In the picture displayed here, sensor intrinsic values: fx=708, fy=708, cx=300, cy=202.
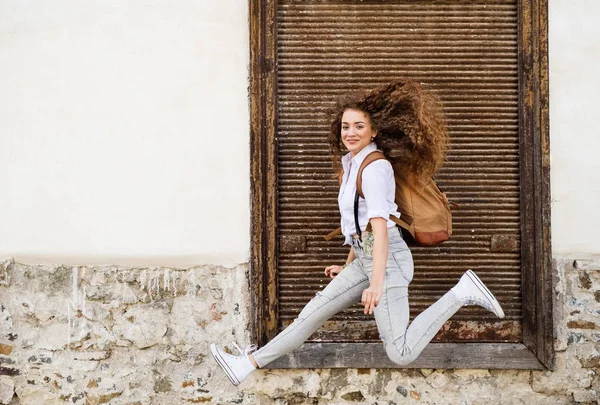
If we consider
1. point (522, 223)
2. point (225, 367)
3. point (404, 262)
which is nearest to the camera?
point (404, 262)

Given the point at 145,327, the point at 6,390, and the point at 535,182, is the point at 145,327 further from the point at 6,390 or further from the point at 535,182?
the point at 535,182

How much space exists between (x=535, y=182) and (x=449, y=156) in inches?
23.1

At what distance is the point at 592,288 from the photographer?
4.62 metres

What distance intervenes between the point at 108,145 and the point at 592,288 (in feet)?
10.9

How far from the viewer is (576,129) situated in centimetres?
465

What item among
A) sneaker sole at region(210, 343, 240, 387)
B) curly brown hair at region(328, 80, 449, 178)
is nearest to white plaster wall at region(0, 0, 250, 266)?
sneaker sole at region(210, 343, 240, 387)

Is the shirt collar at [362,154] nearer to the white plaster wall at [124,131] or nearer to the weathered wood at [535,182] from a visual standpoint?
the white plaster wall at [124,131]

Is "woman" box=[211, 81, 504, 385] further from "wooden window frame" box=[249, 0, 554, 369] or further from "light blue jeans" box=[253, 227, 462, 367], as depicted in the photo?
"wooden window frame" box=[249, 0, 554, 369]

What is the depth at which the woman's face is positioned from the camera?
3689 mm

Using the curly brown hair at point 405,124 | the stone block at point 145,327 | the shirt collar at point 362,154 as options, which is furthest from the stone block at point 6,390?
the curly brown hair at point 405,124

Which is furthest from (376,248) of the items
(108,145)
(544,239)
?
(108,145)

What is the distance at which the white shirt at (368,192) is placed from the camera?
347 cm

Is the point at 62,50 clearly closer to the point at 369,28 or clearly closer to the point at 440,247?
the point at 369,28

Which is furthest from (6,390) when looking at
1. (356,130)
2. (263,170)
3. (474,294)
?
(474,294)
